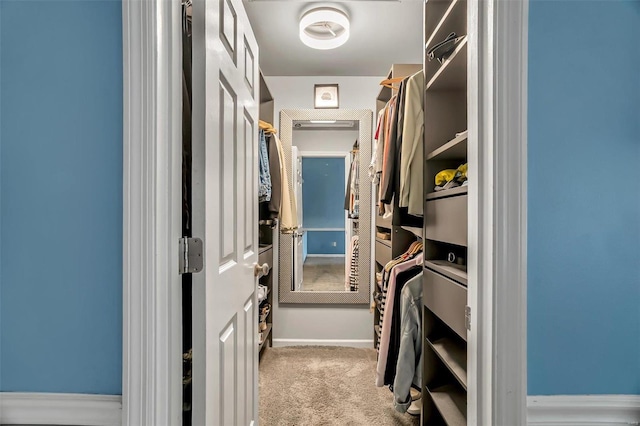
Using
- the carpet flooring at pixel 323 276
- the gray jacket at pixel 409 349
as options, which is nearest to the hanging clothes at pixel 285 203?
the carpet flooring at pixel 323 276

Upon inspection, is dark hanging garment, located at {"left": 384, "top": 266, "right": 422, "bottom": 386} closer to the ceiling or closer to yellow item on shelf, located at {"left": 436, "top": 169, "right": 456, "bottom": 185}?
yellow item on shelf, located at {"left": 436, "top": 169, "right": 456, "bottom": 185}

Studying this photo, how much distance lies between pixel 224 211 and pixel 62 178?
42 centimetres

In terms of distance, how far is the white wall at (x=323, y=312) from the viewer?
10.4 ft

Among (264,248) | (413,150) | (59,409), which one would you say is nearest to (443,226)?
(413,150)

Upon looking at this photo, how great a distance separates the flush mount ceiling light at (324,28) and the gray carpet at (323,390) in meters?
2.24

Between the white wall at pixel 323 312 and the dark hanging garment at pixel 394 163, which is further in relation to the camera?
the white wall at pixel 323 312

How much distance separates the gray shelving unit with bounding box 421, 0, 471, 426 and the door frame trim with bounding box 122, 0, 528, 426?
0.45 meters

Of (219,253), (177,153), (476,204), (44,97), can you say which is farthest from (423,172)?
(44,97)

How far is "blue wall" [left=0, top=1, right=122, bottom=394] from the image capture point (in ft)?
2.59

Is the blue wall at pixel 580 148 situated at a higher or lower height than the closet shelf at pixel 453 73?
lower

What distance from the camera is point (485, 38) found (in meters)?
0.81

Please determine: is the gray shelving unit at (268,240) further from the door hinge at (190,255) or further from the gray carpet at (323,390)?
the door hinge at (190,255)

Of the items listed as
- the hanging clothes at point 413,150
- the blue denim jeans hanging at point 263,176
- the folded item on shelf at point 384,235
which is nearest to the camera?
the hanging clothes at point 413,150

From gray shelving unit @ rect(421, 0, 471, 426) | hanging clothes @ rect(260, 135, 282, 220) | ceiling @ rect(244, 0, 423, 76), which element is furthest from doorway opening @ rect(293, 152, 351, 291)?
gray shelving unit @ rect(421, 0, 471, 426)
